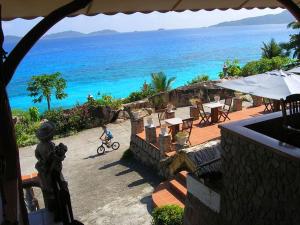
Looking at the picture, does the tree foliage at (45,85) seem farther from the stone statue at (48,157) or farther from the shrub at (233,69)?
the stone statue at (48,157)

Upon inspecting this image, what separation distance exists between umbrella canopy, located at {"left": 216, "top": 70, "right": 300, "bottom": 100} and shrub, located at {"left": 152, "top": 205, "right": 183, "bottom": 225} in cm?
387

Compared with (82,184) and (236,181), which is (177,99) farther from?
(236,181)

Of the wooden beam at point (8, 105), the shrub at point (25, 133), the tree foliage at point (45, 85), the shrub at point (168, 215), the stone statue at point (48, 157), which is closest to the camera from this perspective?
the wooden beam at point (8, 105)

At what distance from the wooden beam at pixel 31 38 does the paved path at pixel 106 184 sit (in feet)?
23.5

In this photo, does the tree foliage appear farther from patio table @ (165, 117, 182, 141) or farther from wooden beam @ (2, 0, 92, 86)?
wooden beam @ (2, 0, 92, 86)

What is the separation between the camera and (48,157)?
351 centimetres

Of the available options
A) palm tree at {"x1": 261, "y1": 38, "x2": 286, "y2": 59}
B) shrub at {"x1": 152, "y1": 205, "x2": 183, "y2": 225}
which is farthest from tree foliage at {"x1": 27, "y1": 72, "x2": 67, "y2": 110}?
palm tree at {"x1": 261, "y1": 38, "x2": 286, "y2": 59}

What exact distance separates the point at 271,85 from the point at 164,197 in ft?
14.4

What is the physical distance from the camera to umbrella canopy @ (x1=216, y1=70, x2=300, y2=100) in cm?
911

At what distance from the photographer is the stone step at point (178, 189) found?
9.17 meters

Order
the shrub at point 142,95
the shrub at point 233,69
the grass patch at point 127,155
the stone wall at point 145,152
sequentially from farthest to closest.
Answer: the shrub at point 233,69
the shrub at point 142,95
the grass patch at point 127,155
the stone wall at point 145,152

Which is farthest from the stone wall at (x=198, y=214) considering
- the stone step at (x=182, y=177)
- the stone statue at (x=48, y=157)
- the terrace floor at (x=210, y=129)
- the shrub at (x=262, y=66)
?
the shrub at (x=262, y=66)

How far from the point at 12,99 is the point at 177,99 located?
47105 millimetres

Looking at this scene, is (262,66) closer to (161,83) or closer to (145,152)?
(161,83)
